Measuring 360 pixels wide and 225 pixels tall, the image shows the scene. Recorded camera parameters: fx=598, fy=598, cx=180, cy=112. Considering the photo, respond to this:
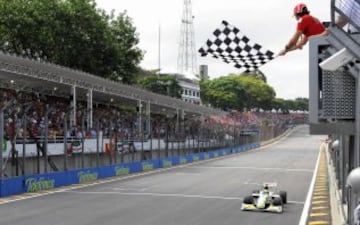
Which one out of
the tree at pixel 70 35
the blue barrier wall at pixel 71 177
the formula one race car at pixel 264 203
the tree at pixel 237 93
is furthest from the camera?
the tree at pixel 237 93

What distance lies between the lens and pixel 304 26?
22.1 feet

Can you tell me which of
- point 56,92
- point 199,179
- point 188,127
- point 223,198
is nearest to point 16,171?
point 223,198

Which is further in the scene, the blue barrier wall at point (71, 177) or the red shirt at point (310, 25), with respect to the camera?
the blue barrier wall at point (71, 177)

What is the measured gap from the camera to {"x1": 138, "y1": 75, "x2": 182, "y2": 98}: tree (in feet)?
268

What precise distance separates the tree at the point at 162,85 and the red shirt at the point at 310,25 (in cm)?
7346

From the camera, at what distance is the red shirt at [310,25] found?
671 centimetres

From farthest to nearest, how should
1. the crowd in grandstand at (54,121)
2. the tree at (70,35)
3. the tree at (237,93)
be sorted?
the tree at (237,93) < the tree at (70,35) < the crowd in grandstand at (54,121)

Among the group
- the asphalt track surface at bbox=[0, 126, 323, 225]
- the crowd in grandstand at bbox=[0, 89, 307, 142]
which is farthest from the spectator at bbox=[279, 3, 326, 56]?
the crowd in grandstand at bbox=[0, 89, 307, 142]

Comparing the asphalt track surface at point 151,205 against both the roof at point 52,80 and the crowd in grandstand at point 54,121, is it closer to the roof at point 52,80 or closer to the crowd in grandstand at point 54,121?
the crowd in grandstand at point 54,121

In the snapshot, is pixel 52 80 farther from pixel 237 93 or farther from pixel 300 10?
pixel 237 93

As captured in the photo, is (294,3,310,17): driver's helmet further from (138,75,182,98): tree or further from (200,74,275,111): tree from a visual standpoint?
(200,74,275,111): tree

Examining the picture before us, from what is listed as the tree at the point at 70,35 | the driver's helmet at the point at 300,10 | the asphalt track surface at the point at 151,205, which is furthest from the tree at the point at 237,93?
the driver's helmet at the point at 300,10

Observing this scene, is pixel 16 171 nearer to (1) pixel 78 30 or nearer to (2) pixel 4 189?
(2) pixel 4 189

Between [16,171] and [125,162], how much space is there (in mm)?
10105
